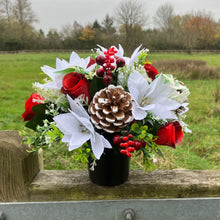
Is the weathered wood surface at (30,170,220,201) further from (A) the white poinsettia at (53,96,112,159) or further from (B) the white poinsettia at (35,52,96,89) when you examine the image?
(B) the white poinsettia at (35,52,96,89)

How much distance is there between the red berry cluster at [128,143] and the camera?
0.79m

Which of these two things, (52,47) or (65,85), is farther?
(52,47)

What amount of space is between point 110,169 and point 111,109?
286 mm

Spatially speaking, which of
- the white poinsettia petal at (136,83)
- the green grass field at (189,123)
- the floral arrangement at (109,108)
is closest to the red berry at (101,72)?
the floral arrangement at (109,108)

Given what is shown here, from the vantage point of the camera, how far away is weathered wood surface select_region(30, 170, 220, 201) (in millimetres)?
1070

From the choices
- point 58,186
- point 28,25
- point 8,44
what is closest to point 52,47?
point 28,25

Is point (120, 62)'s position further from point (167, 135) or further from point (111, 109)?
point (167, 135)

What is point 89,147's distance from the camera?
0.88m

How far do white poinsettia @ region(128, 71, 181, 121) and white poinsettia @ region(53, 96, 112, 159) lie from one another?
17 centimetres

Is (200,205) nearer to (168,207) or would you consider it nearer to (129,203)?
(168,207)

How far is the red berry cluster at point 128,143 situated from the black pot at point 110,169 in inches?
3.7

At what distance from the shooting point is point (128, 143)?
0.80m

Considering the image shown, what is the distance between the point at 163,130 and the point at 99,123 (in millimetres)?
234

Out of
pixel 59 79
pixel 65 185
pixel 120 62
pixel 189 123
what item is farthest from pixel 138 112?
pixel 189 123
